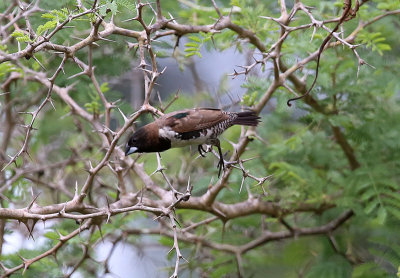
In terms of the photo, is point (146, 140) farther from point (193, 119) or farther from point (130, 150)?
point (193, 119)

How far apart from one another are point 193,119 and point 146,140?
35 centimetres

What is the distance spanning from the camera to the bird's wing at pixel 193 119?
3957mm

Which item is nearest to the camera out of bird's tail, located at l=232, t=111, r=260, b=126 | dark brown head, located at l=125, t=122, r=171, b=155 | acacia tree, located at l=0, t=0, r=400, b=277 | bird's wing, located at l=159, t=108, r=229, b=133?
dark brown head, located at l=125, t=122, r=171, b=155

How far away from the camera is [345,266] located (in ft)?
16.4

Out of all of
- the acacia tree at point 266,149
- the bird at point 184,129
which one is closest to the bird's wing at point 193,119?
the bird at point 184,129

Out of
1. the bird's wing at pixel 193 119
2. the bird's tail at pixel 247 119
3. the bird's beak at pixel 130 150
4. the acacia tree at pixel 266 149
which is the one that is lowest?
the acacia tree at pixel 266 149

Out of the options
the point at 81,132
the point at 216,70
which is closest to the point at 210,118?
the point at 81,132

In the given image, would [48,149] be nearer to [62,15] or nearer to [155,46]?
[155,46]

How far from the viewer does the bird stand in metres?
3.86

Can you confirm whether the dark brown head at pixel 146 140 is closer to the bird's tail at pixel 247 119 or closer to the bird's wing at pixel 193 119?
the bird's wing at pixel 193 119

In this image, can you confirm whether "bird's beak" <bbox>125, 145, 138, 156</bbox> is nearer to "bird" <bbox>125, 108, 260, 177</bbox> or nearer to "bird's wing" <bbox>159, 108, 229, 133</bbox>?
"bird" <bbox>125, 108, 260, 177</bbox>

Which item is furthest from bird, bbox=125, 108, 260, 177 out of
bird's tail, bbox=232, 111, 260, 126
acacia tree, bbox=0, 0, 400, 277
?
acacia tree, bbox=0, 0, 400, 277

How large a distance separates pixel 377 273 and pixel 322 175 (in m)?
1.03

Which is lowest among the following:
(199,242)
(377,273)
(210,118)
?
(199,242)
